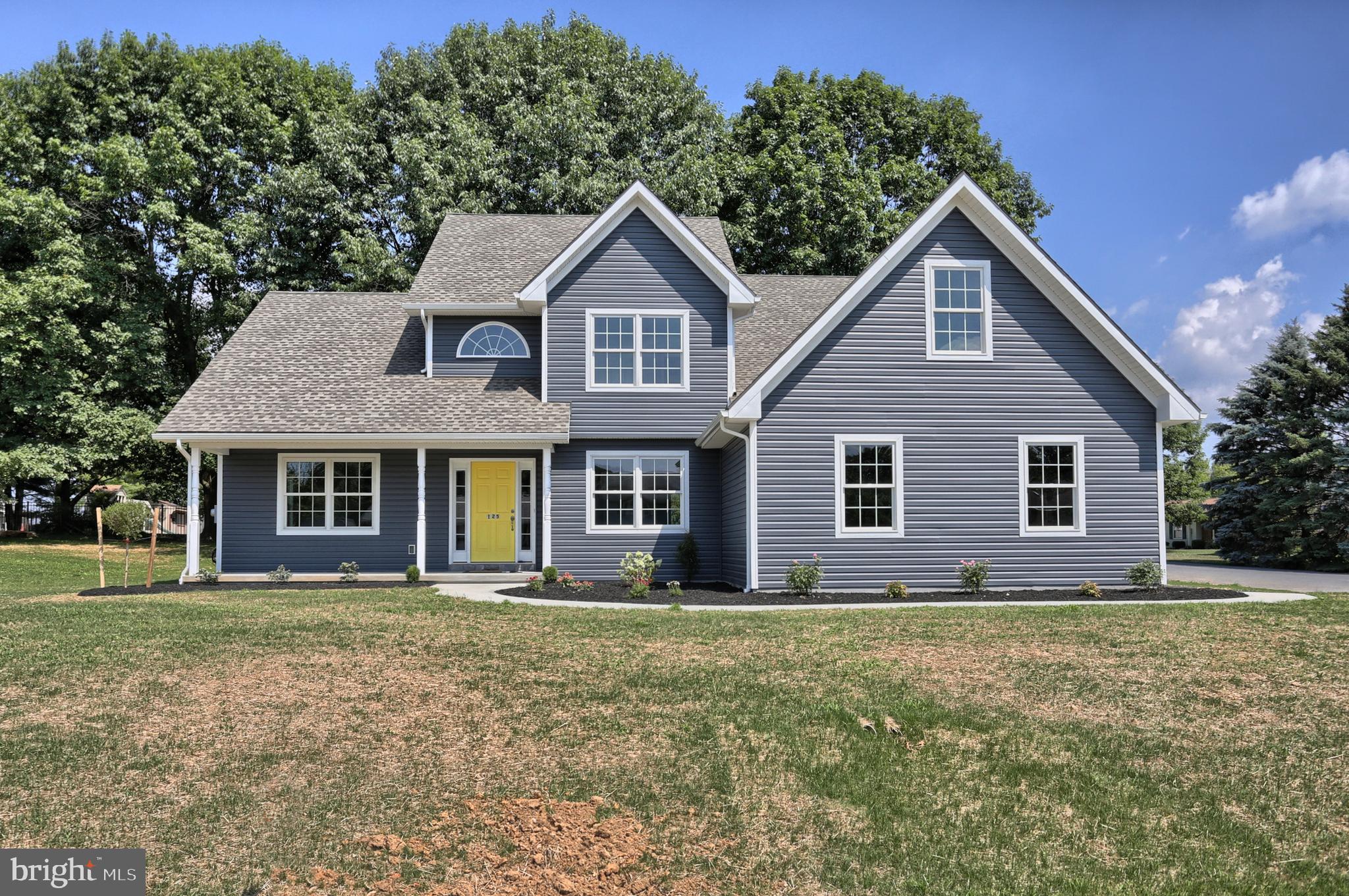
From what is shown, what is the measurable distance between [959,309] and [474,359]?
399 inches

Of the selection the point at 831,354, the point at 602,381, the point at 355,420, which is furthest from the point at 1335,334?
the point at 355,420

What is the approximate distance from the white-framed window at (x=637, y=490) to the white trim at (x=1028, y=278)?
3589 millimetres

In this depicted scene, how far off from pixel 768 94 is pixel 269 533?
2599cm

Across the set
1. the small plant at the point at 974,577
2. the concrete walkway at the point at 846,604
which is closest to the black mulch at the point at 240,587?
the concrete walkway at the point at 846,604

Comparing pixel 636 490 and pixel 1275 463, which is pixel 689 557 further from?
pixel 1275 463

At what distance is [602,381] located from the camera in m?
20.4

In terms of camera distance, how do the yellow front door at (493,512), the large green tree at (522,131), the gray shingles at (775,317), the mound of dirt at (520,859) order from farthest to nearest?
the large green tree at (522,131) < the gray shingles at (775,317) < the yellow front door at (493,512) < the mound of dirt at (520,859)

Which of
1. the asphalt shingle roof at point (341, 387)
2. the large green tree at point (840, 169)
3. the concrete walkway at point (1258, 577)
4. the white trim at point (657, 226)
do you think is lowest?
the concrete walkway at point (1258, 577)

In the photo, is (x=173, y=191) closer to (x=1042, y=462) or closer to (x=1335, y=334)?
(x=1042, y=462)

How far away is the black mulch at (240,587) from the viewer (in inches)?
698

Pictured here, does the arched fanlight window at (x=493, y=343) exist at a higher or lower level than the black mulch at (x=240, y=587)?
higher

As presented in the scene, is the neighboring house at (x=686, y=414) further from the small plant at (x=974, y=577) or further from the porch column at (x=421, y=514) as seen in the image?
the small plant at (x=974, y=577)

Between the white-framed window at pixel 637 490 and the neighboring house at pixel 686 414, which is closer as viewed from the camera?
the neighboring house at pixel 686 414

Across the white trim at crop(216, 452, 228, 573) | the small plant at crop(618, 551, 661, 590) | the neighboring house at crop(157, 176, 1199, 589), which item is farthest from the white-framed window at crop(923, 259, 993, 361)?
the white trim at crop(216, 452, 228, 573)
